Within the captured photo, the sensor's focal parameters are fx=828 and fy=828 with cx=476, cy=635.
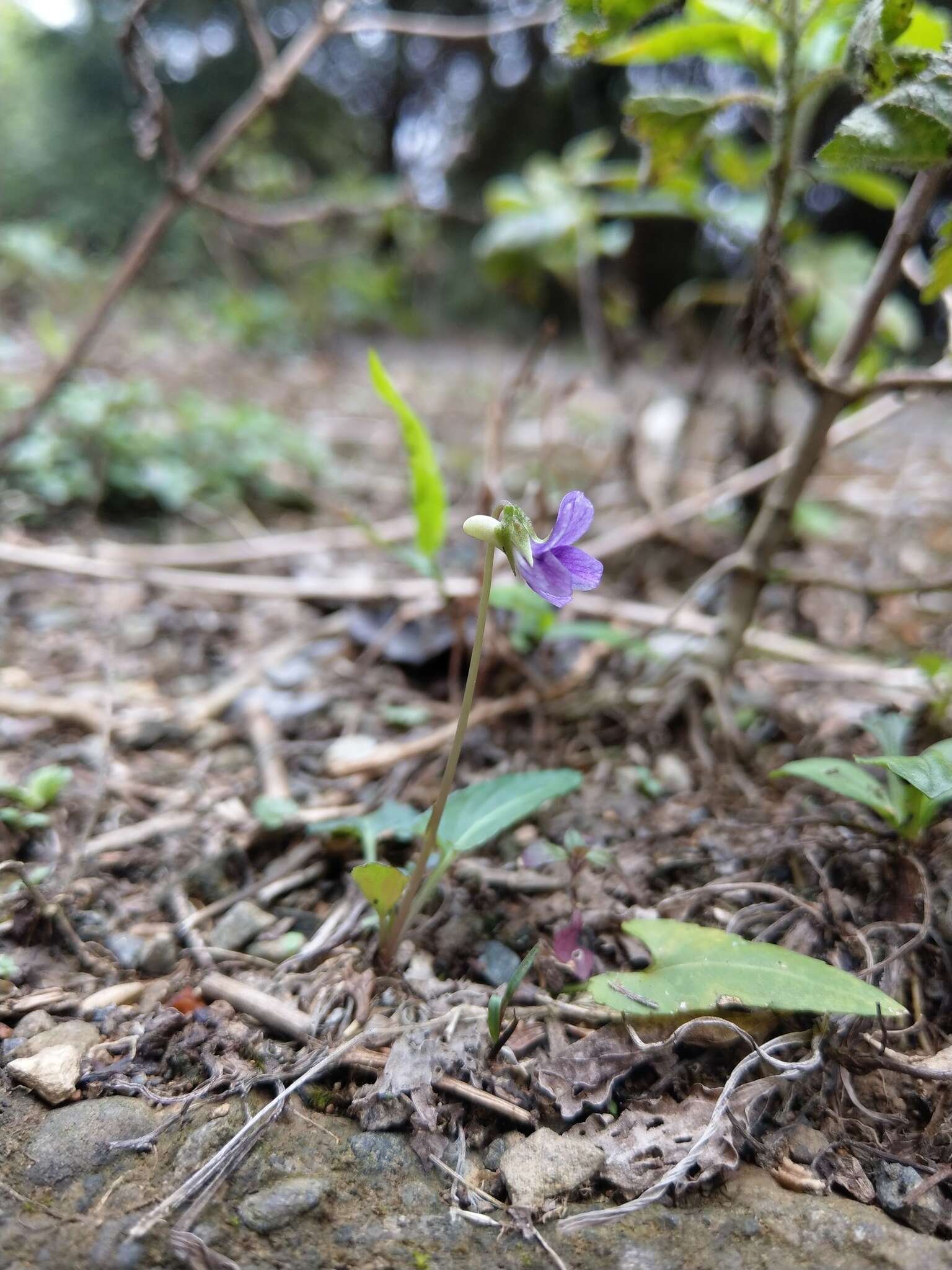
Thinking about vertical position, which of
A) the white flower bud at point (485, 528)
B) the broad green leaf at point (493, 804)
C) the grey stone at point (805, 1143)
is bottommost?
the grey stone at point (805, 1143)

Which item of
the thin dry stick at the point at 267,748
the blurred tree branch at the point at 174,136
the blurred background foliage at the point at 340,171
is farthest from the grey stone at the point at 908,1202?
the blurred background foliage at the point at 340,171

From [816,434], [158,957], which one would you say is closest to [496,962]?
[158,957]

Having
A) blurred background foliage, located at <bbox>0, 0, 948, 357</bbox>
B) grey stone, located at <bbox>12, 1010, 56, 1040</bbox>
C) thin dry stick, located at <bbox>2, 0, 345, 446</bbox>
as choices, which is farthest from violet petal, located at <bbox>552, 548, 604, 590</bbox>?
blurred background foliage, located at <bbox>0, 0, 948, 357</bbox>

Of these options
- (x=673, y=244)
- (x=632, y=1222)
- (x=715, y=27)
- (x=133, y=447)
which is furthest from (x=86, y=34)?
(x=632, y=1222)

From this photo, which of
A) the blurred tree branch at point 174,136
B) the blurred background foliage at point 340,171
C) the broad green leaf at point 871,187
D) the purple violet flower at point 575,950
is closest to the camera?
the purple violet flower at point 575,950

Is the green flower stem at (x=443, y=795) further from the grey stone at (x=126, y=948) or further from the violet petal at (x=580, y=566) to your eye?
the grey stone at (x=126, y=948)

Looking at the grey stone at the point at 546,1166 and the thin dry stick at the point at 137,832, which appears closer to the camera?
the grey stone at the point at 546,1166

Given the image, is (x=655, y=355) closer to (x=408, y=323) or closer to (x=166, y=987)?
(x=408, y=323)
